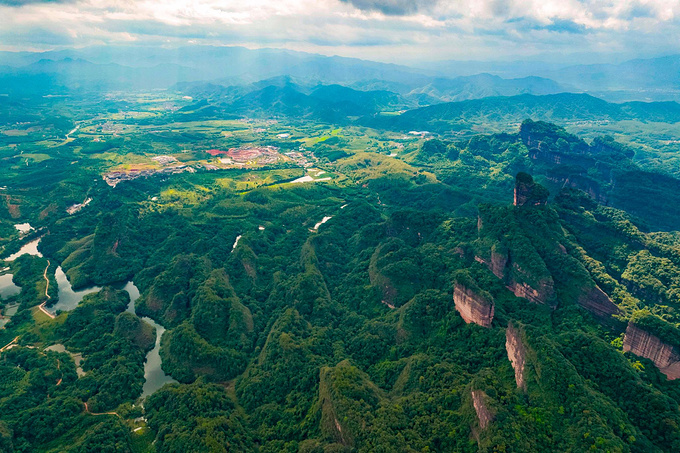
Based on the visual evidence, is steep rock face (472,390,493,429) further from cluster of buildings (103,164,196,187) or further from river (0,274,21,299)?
cluster of buildings (103,164,196,187)

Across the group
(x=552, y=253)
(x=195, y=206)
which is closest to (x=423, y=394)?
(x=552, y=253)

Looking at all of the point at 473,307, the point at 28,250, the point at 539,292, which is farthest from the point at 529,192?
the point at 28,250

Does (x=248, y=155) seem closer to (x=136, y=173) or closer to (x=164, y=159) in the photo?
(x=164, y=159)

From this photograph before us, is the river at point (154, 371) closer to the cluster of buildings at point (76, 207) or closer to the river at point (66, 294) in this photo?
the river at point (66, 294)

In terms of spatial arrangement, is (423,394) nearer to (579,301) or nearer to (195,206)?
(579,301)

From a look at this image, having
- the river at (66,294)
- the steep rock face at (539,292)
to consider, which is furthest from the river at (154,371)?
the steep rock face at (539,292)

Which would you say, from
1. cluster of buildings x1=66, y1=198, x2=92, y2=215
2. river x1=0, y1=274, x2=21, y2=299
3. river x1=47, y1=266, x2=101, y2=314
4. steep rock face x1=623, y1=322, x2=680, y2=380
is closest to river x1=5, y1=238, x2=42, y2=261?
river x1=0, y1=274, x2=21, y2=299
